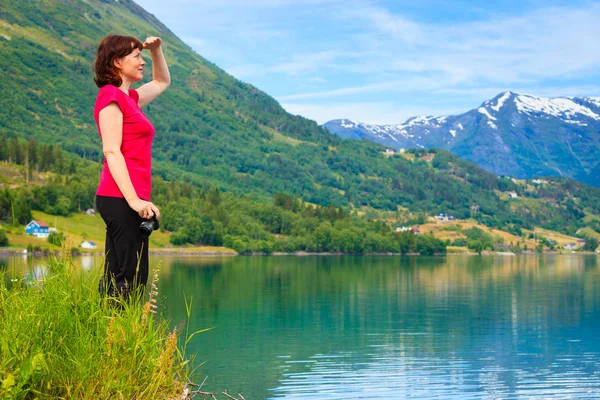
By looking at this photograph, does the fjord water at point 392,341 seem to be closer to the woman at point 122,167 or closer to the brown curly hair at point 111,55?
the woman at point 122,167

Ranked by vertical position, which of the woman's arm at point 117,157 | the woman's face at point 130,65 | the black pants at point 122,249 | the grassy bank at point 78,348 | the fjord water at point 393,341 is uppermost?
the woman's face at point 130,65

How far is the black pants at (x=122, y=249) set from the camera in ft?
22.9

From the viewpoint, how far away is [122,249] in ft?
23.1

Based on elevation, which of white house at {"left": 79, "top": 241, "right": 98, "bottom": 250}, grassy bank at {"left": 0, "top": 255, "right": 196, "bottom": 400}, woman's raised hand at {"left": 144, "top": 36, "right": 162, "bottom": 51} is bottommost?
white house at {"left": 79, "top": 241, "right": 98, "bottom": 250}

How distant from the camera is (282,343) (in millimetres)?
45031

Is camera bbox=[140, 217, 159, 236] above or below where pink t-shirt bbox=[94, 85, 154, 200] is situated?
below

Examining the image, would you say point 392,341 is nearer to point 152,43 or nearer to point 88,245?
point 152,43

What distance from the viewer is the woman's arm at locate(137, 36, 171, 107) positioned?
8.02 metres

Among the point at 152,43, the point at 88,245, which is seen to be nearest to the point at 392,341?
the point at 152,43

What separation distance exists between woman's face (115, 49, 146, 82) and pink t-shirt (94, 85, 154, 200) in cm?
24

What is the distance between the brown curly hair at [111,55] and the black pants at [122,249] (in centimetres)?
119

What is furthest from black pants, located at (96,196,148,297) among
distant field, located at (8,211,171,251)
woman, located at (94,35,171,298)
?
distant field, located at (8,211,171,251)

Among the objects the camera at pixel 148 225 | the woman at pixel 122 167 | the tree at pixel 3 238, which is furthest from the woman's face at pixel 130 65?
the tree at pixel 3 238

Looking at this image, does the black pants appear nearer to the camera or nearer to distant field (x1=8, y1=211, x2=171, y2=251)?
the camera
